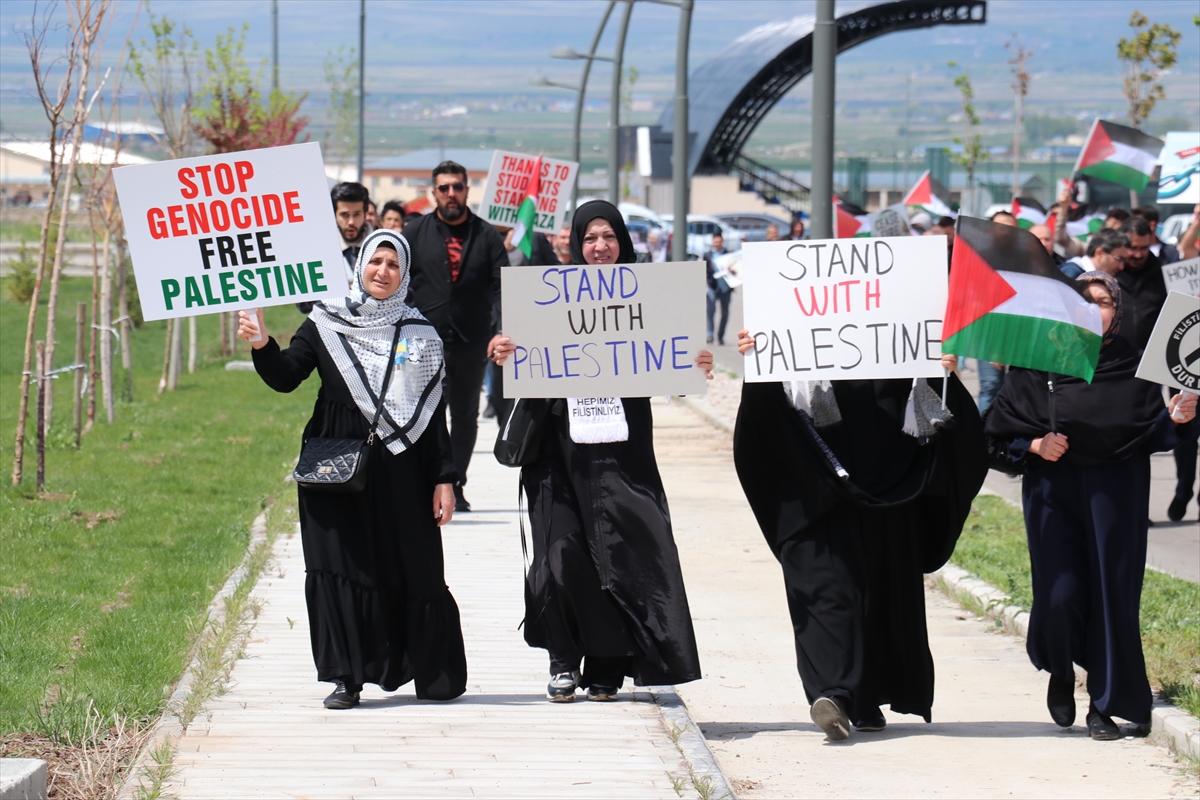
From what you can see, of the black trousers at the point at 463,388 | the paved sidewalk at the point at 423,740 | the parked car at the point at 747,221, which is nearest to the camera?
the paved sidewalk at the point at 423,740

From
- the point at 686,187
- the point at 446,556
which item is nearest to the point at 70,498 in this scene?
the point at 446,556

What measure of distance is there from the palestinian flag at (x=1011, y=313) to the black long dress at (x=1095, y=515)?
0.82 feet

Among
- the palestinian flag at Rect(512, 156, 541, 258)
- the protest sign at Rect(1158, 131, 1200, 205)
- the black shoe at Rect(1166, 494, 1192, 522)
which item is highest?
the protest sign at Rect(1158, 131, 1200, 205)

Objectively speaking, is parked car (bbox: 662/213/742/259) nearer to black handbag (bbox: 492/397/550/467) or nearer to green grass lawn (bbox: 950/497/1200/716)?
green grass lawn (bbox: 950/497/1200/716)

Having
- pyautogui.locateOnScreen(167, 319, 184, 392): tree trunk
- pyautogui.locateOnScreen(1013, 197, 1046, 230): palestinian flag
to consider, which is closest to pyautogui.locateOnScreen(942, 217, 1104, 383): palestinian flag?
pyautogui.locateOnScreen(1013, 197, 1046, 230): palestinian flag

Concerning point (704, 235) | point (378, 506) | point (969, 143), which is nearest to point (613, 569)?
point (378, 506)

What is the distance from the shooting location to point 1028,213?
53.7 ft

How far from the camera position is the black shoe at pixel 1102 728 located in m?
5.90

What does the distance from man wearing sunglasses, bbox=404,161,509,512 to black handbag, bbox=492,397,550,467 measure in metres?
3.76

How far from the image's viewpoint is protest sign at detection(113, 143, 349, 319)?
5672 mm

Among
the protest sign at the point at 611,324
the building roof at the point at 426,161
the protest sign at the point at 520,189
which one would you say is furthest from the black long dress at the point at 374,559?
the building roof at the point at 426,161

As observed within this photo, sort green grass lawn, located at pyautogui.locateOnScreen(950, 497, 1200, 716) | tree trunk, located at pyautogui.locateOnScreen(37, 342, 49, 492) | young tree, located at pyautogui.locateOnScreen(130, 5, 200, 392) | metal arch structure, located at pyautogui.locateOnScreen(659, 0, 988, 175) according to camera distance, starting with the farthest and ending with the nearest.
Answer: metal arch structure, located at pyautogui.locateOnScreen(659, 0, 988, 175)
young tree, located at pyautogui.locateOnScreen(130, 5, 200, 392)
tree trunk, located at pyautogui.locateOnScreen(37, 342, 49, 492)
green grass lawn, located at pyautogui.locateOnScreen(950, 497, 1200, 716)

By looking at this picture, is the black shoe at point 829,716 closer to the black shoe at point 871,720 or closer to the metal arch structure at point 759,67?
the black shoe at point 871,720

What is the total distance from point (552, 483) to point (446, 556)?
3.20 metres
